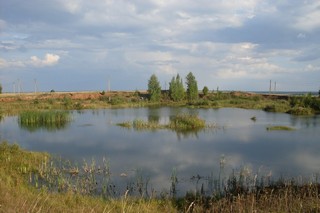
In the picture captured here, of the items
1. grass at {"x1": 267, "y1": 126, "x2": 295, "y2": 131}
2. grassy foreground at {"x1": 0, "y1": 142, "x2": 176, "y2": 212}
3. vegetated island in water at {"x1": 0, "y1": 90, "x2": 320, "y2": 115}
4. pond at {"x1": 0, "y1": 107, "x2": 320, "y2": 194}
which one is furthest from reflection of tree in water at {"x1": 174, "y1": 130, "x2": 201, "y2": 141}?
vegetated island in water at {"x1": 0, "y1": 90, "x2": 320, "y2": 115}

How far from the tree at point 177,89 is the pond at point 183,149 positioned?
114 ft

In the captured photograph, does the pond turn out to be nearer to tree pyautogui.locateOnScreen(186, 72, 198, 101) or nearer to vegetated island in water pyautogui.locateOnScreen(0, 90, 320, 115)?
vegetated island in water pyautogui.locateOnScreen(0, 90, 320, 115)

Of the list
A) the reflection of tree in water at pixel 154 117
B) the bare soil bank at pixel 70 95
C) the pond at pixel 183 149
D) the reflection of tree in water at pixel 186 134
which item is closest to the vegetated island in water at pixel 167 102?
the bare soil bank at pixel 70 95

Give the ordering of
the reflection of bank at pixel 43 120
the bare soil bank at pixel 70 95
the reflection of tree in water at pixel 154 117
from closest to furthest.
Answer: the reflection of bank at pixel 43 120, the reflection of tree in water at pixel 154 117, the bare soil bank at pixel 70 95

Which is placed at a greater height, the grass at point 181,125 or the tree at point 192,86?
the tree at point 192,86

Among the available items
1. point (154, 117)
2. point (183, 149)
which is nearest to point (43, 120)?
point (154, 117)

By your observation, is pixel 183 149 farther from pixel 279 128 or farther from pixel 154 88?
pixel 154 88

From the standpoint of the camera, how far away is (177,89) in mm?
68562

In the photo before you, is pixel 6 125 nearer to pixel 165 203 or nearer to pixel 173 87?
pixel 165 203

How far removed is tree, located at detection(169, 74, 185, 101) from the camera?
2697 inches

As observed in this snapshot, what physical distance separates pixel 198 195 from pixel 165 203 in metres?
1.35

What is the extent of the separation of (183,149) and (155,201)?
11.0 meters

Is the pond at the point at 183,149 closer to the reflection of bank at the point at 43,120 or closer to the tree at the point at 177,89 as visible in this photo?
the reflection of bank at the point at 43,120

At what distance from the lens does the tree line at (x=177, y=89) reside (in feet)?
225
